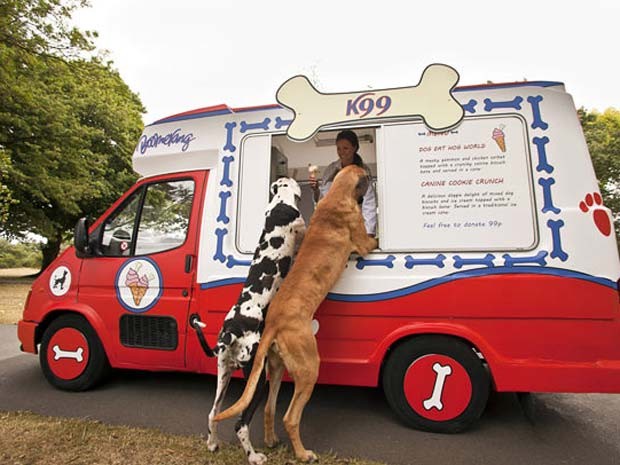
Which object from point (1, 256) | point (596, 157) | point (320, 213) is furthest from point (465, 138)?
point (1, 256)

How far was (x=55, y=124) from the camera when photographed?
13648 mm

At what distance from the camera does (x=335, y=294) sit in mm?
2996

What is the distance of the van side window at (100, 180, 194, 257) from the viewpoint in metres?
3.59

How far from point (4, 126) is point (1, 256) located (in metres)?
39.9

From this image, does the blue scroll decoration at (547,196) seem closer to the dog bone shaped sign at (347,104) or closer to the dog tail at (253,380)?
the dog bone shaped sign at (347,104)

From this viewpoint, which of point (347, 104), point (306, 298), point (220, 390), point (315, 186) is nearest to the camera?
point (220, 390)

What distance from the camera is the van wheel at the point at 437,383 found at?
282cm

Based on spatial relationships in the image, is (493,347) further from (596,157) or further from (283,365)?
(596,157)

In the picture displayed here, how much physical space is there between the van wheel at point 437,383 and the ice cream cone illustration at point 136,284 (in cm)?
229

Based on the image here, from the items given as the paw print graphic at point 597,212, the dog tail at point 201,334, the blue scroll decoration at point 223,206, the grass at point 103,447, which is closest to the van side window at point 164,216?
the blue scroll decoration at point 223,206

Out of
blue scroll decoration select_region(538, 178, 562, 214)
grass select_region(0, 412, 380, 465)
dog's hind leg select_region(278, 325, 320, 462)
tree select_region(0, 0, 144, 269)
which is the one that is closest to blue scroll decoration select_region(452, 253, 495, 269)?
blue scroll decoration select_region(538, 178, 562, 214)

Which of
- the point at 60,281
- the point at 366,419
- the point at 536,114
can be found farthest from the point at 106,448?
the point at 536,114

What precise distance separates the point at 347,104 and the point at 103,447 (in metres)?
3.13

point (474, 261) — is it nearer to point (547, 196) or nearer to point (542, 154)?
point (547, 196)
